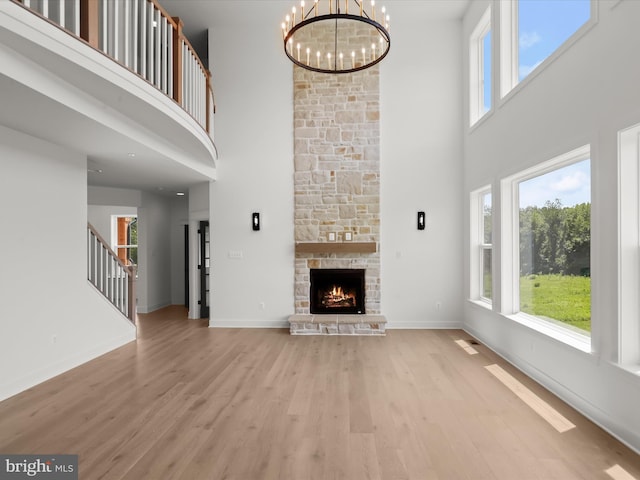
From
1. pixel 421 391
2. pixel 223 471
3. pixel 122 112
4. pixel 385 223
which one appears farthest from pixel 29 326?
pixel 385 223

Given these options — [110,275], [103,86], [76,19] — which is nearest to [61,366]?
[110,275]

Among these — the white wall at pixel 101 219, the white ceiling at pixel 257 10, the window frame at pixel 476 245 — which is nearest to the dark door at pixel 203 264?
the white wall at pixel 101 219

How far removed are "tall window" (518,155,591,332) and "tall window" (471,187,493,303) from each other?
112 centimetres

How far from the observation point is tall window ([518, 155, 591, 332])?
3.31 meters

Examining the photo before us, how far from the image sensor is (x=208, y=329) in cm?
635

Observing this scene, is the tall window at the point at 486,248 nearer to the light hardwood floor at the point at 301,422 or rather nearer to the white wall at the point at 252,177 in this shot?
the light hardwood floor at the point at 301,422

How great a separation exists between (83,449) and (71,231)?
9.45ft

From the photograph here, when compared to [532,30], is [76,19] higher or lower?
lower

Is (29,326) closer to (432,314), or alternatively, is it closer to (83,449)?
(83,449)

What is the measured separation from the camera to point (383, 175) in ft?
21.0

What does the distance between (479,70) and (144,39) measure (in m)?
4.97

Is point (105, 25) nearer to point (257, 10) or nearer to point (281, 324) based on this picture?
point (257, 10)

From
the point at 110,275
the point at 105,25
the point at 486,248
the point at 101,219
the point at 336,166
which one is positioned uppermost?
the point at 105,25

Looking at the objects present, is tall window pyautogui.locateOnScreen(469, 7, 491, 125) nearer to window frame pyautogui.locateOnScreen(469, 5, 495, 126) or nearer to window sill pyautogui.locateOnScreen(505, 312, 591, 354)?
window frame pyautogui.locateOnScreen(469, 5, 495, 126)
